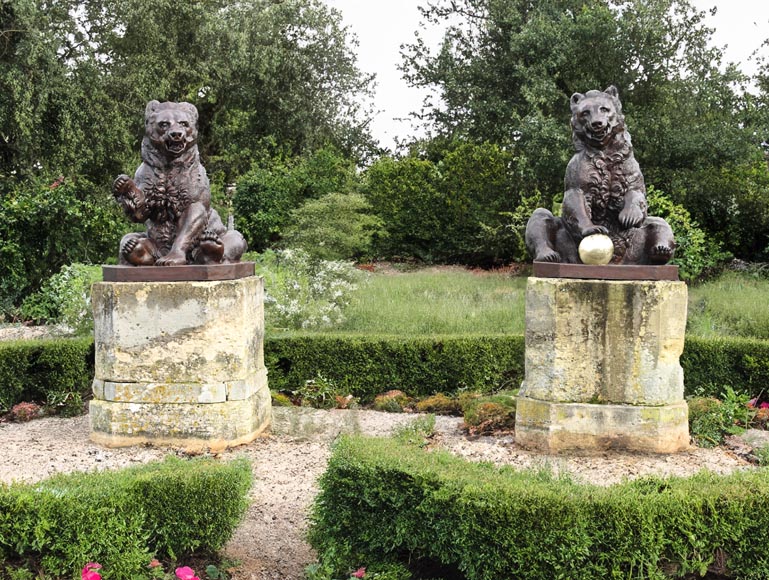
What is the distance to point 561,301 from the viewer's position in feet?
17.9

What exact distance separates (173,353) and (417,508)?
2739 mm

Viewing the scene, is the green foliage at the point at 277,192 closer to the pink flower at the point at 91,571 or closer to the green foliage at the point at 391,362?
the green foliage at the point at 391,362

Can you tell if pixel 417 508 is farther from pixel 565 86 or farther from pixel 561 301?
pixel 565 86

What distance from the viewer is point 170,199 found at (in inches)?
230

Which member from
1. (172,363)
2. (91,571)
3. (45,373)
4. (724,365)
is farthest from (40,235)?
(91,571)

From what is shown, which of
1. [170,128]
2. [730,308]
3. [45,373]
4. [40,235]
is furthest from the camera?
[40,235]

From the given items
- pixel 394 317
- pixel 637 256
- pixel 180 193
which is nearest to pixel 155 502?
pixel 180 193

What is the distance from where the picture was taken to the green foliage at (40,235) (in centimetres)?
1223

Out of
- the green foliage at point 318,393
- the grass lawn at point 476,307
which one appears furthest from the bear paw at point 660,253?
the green foliage at point 318,393

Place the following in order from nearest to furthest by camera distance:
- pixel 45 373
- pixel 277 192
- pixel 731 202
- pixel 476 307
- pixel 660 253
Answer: pixel 660 253 < pixel 45 373 < pixel 476 307 < pixel 731 202 < pixel 277 192

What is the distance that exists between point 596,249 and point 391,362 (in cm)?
294

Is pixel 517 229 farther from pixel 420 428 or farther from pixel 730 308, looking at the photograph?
pixel 420 428

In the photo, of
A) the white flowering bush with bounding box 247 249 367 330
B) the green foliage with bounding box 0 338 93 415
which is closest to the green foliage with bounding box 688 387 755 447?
the white flowering bush with bounding box 247 249 367 330

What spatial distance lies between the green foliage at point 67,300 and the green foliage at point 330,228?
5.67 metres
